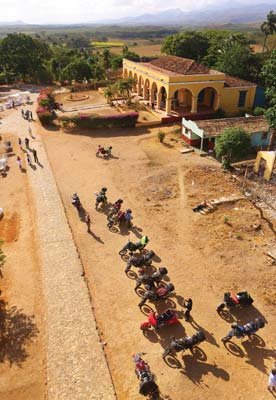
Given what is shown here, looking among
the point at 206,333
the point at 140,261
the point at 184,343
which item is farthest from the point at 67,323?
the point at 206,333

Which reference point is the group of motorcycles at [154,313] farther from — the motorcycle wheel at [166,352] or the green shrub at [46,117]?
the green shrub at [46,117]

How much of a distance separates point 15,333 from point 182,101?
31280 mm

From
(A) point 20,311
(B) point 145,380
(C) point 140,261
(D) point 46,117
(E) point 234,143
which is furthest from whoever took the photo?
(D) point 46,117

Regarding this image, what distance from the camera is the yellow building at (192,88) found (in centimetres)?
3181

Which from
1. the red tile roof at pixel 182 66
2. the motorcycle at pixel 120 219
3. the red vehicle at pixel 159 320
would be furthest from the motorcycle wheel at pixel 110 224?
the red tile roof at pixel 182 66

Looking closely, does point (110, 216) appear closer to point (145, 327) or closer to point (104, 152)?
point (145, 327)

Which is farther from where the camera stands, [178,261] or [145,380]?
[178,261]

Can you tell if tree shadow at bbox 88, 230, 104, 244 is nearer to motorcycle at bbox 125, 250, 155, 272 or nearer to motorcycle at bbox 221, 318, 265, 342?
motorcycle at bbox 125, 250, 155, 272

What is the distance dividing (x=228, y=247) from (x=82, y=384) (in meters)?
9.04

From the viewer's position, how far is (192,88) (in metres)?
32.1

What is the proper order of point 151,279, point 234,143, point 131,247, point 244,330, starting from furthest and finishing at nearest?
point 234,143 → point 131,247 → point 151,279 → point 244,330

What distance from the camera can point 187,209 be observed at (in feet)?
60.7

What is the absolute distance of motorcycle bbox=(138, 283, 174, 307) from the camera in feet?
39.1

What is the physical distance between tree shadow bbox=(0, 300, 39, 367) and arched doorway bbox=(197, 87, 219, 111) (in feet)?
96.1
